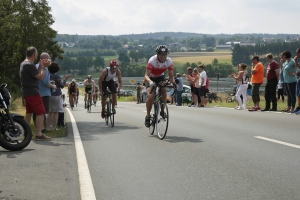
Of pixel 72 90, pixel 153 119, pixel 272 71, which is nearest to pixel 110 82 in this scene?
pixel 153 119

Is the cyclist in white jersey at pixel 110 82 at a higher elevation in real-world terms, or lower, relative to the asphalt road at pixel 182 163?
higher

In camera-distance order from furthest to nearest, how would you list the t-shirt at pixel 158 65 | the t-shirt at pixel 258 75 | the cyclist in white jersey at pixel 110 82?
1. the t-shirt at pixel 258 75
2. the cyclist in white jersey at pixel 110 82
3. the t-shirt at pixel 158 65

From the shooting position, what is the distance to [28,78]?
34.9 feet

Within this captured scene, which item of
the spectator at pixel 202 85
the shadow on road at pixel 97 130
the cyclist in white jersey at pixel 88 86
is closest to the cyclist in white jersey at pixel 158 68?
the shadow on road at pixel 97 130

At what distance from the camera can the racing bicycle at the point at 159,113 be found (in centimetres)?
1093

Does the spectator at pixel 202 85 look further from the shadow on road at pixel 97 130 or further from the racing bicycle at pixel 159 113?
the racing bicycle at pixel 159 113

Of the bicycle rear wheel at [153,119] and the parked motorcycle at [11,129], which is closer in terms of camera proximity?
the parked motorcycle at [11,129]

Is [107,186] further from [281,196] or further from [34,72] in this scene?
[34,72]

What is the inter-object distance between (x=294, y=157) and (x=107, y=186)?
3105 millimetres

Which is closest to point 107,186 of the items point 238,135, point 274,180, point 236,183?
point 236,183

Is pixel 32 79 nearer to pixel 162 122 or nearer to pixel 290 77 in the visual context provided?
pixel 162 122

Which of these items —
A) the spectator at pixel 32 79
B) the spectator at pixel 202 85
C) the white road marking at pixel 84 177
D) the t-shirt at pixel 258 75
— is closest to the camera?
the white road marking at pixel 84 177

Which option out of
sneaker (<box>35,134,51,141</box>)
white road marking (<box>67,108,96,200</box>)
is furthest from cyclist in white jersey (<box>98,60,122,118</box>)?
white road marking (<box>67,108,96,200</box>)

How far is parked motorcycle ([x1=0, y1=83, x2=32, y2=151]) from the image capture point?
30.6 feet
